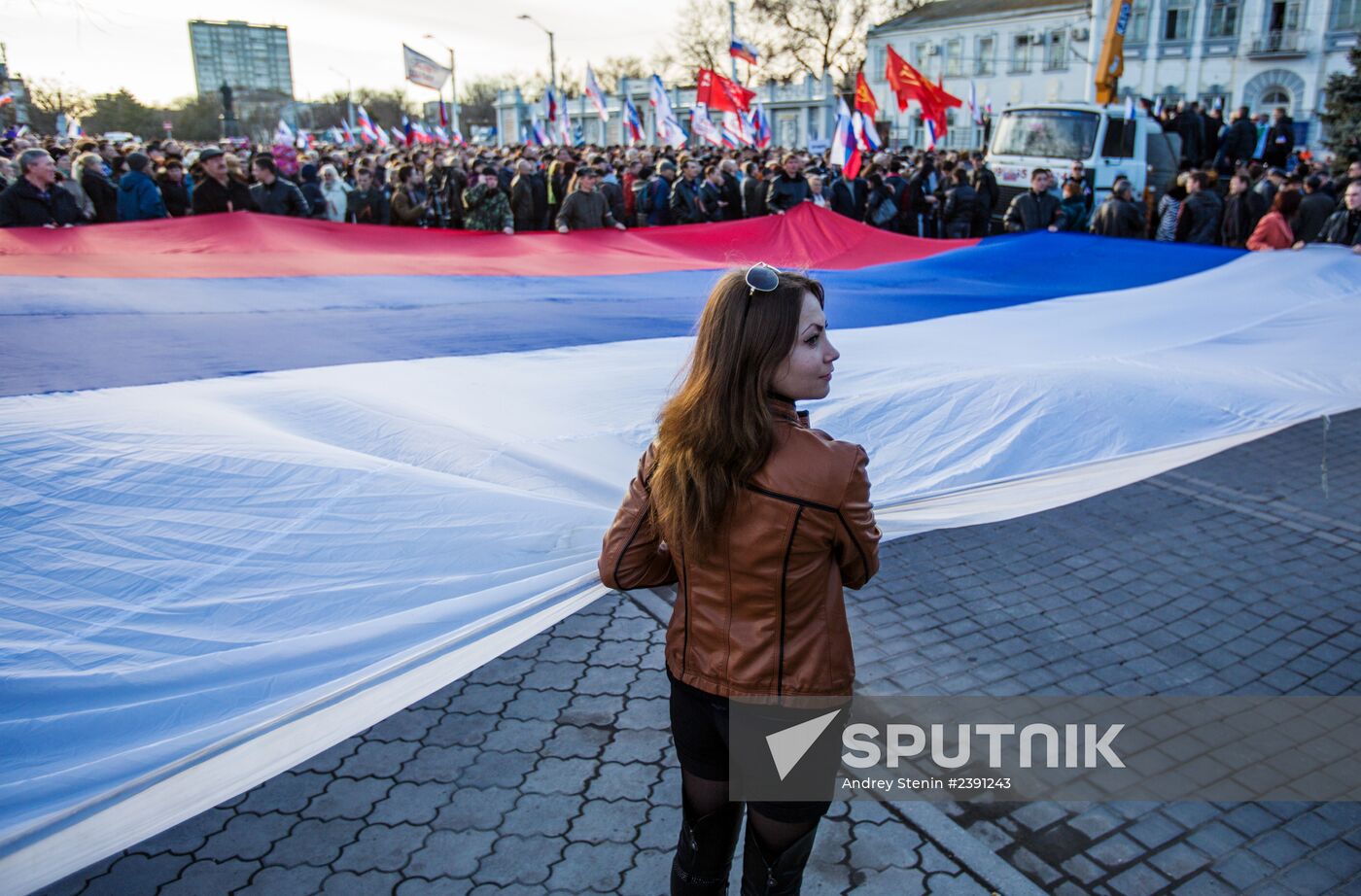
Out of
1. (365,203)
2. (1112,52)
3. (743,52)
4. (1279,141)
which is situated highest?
(743,52)

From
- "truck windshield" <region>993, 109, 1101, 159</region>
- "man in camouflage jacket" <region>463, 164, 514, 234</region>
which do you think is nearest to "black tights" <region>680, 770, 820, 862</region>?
"man in camouflage jacket" <region>463, 164, 514, 234</region>

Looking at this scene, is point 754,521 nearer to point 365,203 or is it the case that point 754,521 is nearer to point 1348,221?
point 1348,221

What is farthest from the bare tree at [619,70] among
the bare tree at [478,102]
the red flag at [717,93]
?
the red flag at [717,93]

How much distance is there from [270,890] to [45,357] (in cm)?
213

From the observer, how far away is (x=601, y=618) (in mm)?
5082

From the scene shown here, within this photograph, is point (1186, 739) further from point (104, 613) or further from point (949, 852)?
point (104, 613)

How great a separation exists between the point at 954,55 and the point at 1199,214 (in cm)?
4938

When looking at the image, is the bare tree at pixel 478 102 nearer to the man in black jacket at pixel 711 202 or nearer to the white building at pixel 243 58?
the white building at pixel 243 58

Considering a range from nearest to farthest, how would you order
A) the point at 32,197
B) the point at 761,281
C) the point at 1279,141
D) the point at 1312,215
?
the point at 761,281 < the point at 32,197 < the point at 1312,215 < the point at 1279,141

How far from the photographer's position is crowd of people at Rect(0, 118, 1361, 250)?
9.91 meters

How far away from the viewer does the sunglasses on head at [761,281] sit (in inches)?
76.2

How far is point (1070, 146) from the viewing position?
17.4m

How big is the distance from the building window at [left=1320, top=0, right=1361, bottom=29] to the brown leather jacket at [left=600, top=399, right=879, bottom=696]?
49.0 m

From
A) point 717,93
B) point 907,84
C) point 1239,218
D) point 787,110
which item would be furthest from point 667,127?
point 787,110
